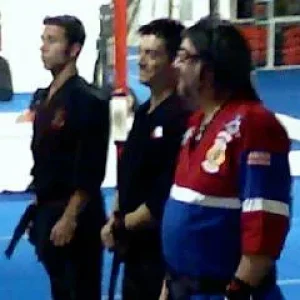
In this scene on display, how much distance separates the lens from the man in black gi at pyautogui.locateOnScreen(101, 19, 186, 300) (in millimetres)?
3604

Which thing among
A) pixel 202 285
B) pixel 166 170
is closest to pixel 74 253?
pixel 166 170

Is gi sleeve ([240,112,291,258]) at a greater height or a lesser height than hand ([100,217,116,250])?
greater

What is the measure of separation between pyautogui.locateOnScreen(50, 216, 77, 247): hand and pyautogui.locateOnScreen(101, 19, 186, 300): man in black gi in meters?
0.43

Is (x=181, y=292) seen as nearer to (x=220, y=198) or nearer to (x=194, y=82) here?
(x=220, y=198)

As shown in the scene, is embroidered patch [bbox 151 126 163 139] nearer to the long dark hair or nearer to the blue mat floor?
the long dark hair

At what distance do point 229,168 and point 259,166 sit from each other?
0.11m

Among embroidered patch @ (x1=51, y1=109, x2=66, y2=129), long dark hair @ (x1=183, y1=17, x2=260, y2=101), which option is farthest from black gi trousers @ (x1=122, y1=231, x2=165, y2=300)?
long dark hair @ (x1=183, y1=17, x2=260, y2=101)

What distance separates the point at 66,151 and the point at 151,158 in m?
0.67

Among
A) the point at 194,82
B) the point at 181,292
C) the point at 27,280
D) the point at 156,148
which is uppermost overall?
the point at 194,82

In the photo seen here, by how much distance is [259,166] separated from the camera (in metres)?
2.75

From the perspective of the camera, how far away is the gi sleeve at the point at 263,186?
276cm

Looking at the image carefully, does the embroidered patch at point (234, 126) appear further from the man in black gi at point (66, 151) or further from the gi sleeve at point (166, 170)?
the man in black gi at point (66, 151)

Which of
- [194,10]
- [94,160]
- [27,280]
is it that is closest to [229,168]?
[94,160]

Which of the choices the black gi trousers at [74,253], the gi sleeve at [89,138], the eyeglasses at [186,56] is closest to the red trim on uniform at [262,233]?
the eyeglasses at [186,56]
